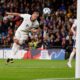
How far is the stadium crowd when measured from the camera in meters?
28.2

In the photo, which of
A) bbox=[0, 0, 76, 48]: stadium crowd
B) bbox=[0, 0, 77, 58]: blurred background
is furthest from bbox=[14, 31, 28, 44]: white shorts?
bbox=[0, 0, 76, 48]: stadium crowd

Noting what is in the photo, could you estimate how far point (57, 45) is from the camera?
2828cm

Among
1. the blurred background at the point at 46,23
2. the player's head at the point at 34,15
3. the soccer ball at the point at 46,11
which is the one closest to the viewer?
the player's head at the point at 34,15

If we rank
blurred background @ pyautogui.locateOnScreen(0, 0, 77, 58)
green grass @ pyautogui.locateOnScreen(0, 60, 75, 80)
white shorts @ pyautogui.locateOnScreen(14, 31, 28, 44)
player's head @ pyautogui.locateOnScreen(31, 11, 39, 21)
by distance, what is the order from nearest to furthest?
1. green grass @ pyautogui.locateOnScreen(0, 60, 75, 80)
2. player's head @ pyautogui.locateOnScreen(31, 11, 39, 21)
3. white shorts @ pyautogui.locateOnScreen(14, 31, 28, 44)
4. blurred background @ pyautogui.locateOnScreen(0, 0, 77, 58)

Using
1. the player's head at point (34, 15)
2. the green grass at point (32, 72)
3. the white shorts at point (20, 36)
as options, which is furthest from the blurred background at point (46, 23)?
the green grass at point (32, 72)

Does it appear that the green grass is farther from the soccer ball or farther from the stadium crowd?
the soccer ball

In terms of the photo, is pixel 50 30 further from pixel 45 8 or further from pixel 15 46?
pixel 15 46

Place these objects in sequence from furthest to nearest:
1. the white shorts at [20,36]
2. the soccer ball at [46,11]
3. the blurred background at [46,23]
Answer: the soccer ball at [46,11] < the blurred background at [46,23] < the white shorts at [20,36]

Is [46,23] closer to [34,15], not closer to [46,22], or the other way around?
[46,22]

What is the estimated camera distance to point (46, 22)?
30094mm

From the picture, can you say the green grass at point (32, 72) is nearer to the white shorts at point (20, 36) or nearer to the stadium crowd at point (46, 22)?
the white shorts at point (20, 36)

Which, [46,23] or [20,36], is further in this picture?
[46,23]

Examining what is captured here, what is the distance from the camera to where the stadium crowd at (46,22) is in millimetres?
28203

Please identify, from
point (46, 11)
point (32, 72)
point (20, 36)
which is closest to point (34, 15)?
point (20, 36)
